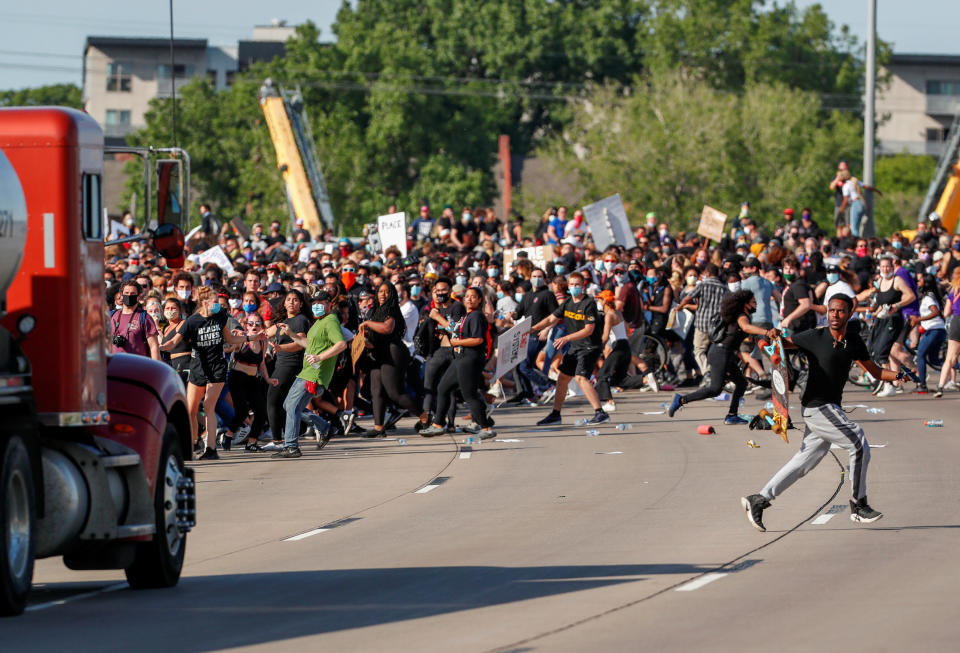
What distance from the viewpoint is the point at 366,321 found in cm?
2083

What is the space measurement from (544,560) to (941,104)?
361ft

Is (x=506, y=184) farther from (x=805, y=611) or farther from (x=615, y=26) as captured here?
(x=805, y=611)

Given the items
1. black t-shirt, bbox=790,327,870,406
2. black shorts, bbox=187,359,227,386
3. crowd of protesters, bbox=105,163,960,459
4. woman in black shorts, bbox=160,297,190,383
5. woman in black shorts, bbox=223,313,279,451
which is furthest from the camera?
woman in black shorts, bbox=223,313,279,451

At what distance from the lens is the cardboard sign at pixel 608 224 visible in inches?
1337

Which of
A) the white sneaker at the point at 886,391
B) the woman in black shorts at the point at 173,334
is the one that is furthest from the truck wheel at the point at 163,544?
the white sneaker at the point at 886,391

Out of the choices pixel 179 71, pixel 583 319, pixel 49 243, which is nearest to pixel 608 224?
pixel 583 319

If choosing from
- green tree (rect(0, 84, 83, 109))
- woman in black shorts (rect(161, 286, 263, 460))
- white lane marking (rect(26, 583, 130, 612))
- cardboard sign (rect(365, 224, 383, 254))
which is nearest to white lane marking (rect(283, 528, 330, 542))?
white lane marking (rect(26, 583, 130, 612))

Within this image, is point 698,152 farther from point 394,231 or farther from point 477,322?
point 477,322

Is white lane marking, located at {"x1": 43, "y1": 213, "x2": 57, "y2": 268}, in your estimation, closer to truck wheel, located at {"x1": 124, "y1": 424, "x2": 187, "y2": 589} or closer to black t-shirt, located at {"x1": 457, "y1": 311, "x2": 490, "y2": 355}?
truck wheel, located at {"x1": 124, "y1": 424, "x2": 187, "y2": 589}

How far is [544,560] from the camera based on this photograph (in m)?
11.5

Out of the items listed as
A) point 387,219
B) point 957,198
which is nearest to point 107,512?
point 387,219

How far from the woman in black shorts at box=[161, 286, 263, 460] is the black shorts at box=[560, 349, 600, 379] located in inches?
184

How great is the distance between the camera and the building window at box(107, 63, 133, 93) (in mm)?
113875

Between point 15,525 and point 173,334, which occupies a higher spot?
point 173,334
